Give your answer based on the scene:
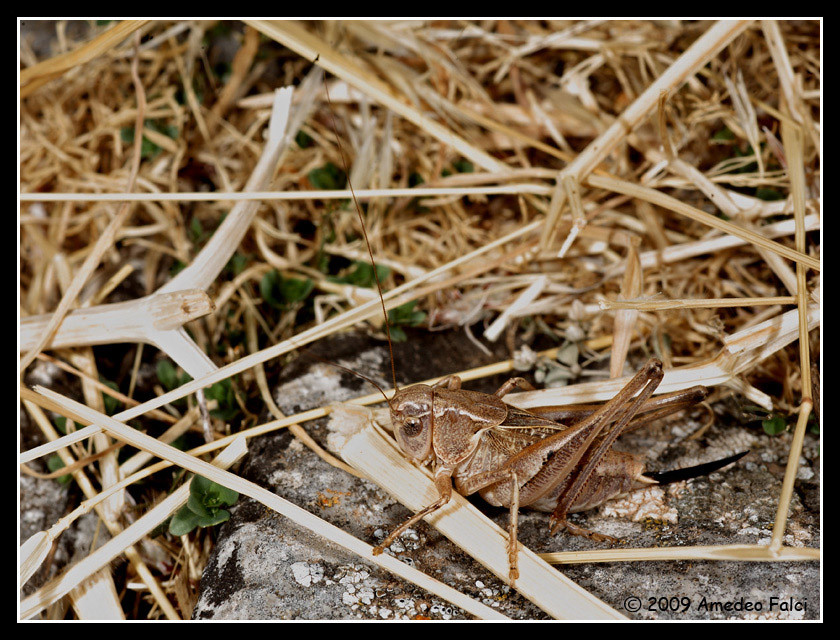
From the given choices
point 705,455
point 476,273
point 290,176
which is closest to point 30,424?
point 290,176

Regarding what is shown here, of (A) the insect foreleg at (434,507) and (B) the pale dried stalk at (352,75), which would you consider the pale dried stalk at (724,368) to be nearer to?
(A) the insect foreleg at (434,507)

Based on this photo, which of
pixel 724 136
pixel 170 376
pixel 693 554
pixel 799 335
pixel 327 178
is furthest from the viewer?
pixel 327 178

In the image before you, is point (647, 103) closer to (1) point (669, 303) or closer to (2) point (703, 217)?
(2) point (703, 217)

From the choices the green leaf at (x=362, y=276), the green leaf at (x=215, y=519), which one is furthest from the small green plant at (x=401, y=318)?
the green leaf at (x=215, y=519)

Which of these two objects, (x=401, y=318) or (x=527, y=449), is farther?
(x=401, y=318)

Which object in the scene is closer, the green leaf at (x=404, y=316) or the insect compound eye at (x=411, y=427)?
the insect compound eye at (x=411, y=427)

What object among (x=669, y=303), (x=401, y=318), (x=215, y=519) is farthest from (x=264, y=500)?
(x=669, y=303)
